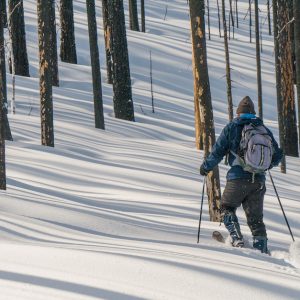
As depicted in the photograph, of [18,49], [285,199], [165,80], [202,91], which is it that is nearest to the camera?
[202,91]

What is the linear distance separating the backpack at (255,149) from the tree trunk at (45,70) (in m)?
7.17

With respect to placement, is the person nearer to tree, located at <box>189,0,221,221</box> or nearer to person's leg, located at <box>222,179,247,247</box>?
person's leg, located at <box>222,179,247,247</box>

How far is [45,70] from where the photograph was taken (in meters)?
13.9

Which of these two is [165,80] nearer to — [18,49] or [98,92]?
[18,49]

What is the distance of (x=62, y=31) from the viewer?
25.3 m

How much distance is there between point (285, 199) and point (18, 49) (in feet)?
42.4

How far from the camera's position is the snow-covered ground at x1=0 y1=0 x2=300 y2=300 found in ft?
15.8

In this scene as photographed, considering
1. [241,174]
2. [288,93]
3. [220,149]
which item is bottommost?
[288,93]

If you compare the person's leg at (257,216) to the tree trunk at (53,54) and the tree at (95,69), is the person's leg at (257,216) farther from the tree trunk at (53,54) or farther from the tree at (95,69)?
the tree trunk at (53,54)

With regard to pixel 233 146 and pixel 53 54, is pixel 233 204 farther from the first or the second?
pixel 53 54

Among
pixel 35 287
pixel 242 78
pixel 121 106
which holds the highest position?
pixel 35 287

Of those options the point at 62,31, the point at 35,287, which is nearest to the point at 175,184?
the point at 35,287

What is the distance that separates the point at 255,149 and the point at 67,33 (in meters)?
19.0

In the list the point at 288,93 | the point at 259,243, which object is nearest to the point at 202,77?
the point at 259,243
